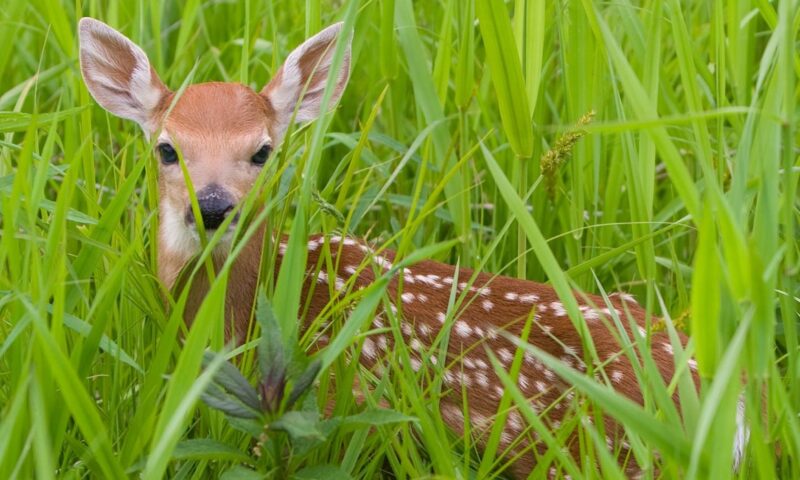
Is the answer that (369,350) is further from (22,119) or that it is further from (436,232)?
(22,119)

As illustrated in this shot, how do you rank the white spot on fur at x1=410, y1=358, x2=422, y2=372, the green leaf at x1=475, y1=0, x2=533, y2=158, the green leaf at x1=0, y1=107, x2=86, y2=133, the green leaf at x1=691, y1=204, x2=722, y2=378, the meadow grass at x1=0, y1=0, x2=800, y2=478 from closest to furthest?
the green leaf at x1=691, y1=204, x2=722, y2=378, the meadow grass at x1=0, y1=0, x2=800, y2=478, the green leaf at x1=0, y1=107, x2=86, y2=133, the green leaf at x1=475, y1=0, x2=533, y2=158, the white spot on fur at x1=410, y1=358, x2=422, y2=372

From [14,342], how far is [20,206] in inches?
10.9

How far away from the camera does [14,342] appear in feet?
7.75

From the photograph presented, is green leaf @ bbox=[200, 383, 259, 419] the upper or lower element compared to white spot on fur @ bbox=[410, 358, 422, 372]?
upper

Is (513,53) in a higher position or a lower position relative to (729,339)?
higher

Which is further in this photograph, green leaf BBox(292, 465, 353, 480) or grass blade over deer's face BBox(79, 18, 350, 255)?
grass blade over deer's face BBox(79, 18, 350, 255)

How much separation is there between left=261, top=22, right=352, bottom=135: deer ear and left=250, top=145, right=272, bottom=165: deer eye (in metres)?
0.15

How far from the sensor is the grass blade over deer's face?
132 inches

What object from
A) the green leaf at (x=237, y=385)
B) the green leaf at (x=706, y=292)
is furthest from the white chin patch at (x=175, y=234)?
the green leaf at (x=706, y=292)

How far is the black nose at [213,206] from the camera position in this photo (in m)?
3.06

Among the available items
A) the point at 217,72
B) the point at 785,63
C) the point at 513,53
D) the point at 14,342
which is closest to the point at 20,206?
the point at 14,342

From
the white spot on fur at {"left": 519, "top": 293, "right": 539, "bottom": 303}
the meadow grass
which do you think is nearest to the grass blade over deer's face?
the meadow grass

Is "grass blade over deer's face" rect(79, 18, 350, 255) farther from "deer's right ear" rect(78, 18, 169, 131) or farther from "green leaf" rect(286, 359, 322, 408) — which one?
"green leaf" rect(286, 359, 322, 408)

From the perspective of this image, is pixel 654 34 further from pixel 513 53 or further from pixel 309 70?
pixel 309 70
